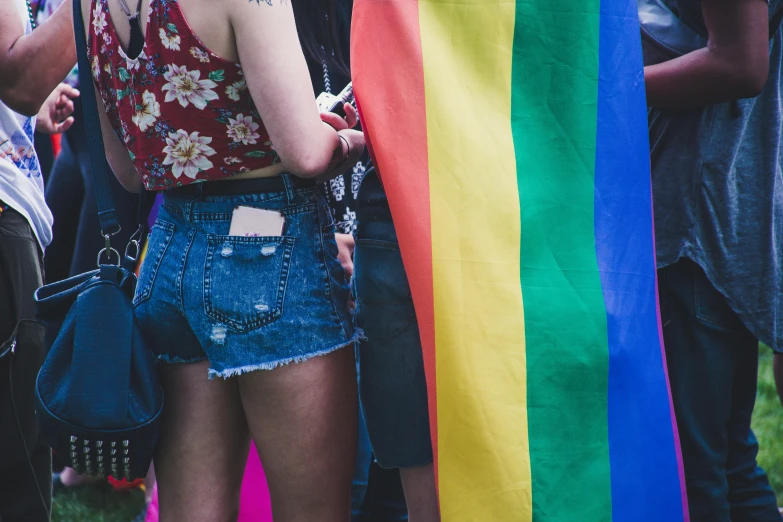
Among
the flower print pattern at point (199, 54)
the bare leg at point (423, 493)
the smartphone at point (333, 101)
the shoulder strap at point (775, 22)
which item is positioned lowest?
the bare leg at point (423, 493)

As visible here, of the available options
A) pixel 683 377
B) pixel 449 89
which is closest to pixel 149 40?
pixel 449 89

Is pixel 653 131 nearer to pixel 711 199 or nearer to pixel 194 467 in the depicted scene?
pixel 711 199

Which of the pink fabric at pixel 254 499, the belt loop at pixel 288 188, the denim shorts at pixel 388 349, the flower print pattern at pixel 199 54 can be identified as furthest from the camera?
the pink fabric at pixel 254 499

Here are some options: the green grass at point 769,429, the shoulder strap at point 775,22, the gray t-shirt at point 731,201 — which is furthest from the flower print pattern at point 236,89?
the green grass at point 769,429

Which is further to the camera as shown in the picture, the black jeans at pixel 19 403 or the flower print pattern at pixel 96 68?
the black jeans at pixel 19 403

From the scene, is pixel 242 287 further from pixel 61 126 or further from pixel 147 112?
pixel 61 126

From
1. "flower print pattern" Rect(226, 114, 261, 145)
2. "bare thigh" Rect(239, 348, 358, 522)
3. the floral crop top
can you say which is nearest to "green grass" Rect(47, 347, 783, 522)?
"bare thigh" Rect(239, 348, 358, 522)

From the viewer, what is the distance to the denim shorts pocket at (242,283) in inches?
66.9

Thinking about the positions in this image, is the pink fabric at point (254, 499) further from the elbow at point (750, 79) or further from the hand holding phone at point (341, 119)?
the elbow at point (750, 79)

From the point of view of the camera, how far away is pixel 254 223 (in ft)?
5.65

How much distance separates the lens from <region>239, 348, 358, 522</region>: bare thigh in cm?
176

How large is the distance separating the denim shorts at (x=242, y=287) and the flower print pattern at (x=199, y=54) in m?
0.28

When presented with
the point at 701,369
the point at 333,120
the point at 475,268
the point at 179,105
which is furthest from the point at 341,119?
the point at 701,369

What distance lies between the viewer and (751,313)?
83.4 inches
